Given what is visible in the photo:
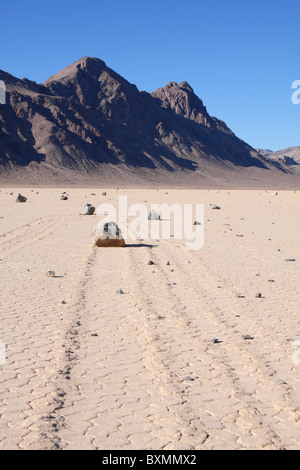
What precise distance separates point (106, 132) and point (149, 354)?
95.3 m

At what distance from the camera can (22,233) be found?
50.5 feet

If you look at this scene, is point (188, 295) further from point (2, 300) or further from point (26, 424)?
point (26, 424)

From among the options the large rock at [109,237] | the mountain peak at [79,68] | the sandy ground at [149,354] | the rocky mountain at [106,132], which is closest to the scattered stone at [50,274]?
the sandy ground at [149,354]

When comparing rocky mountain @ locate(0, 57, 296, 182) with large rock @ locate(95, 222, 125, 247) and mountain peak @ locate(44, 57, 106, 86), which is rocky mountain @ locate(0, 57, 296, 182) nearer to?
mountain peak @ locate(44, 57, 106, 86)

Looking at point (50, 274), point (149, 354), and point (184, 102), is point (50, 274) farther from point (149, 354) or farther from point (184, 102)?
point (184, 102)

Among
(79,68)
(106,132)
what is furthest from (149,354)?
(79,68)

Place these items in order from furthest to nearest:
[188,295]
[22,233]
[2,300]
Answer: [22,233]
[188,295]
[2,300]

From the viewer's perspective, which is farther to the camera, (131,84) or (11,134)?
(131,84)

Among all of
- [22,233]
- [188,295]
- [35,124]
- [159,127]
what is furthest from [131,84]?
[188,295]

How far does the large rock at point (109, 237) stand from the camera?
41.8 feet

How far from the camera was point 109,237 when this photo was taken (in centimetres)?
1275

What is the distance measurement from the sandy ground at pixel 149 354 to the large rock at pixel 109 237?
1793 millimetres

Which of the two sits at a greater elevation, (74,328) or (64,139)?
(64,139)
